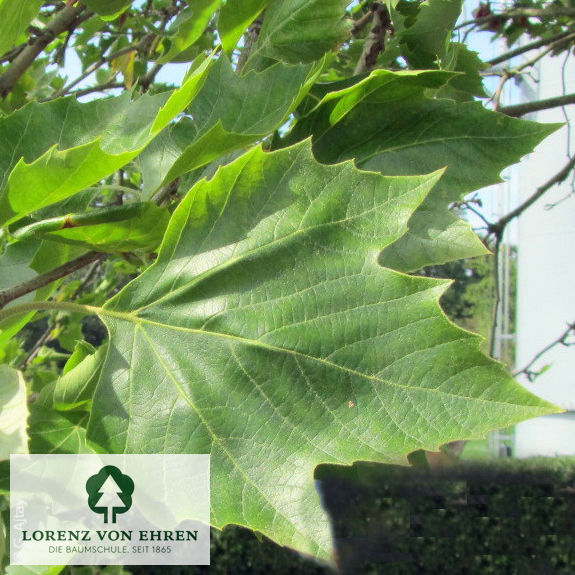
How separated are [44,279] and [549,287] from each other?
1161 cm

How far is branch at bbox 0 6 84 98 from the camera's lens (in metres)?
1.01

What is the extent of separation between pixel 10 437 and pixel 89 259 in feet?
0.70

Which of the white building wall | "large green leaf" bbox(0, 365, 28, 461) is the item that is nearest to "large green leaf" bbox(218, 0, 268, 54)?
"large green leaf" bbox(0, 365, 28, 461)

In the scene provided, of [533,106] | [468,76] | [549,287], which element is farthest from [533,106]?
[549,287]

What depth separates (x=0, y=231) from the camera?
573mm

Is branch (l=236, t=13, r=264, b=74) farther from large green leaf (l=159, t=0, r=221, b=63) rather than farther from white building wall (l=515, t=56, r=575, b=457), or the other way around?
white building wall (l=515, t=56, r=575, b=457)

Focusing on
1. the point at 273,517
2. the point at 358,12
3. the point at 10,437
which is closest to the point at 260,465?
the point at 273,517

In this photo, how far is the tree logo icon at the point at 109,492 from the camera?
1.85ft

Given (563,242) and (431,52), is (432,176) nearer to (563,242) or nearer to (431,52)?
(431,52)

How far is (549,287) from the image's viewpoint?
11.3 meters

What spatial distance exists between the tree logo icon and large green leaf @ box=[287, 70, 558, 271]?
29 centimetres

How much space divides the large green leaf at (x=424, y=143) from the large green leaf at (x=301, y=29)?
121 mm

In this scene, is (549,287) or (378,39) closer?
(378,39)

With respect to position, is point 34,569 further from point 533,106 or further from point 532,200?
point 532,200
